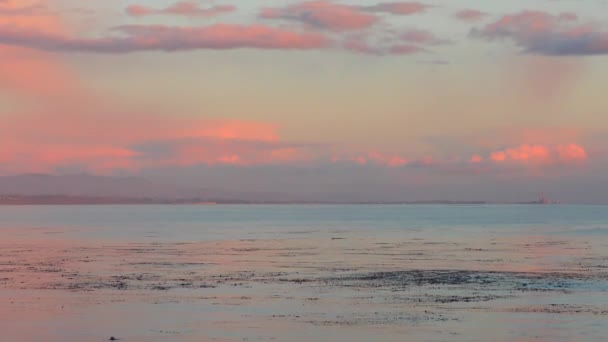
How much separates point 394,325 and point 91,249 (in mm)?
55245

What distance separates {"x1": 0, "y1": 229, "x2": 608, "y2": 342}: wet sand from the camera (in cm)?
3566

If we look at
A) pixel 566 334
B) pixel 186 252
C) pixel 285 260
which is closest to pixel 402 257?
pixel 285 260

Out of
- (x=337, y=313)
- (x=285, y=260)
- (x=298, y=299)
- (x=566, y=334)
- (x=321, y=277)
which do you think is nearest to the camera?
(x=566, y=334)

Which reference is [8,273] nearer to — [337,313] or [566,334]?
[337,313]

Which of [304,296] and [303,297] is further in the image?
[304,296]

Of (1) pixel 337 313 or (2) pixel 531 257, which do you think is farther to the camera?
(2) pixel 531 257

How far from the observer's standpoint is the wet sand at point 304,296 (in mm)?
35656

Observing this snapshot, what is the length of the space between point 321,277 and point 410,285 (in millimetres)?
7002

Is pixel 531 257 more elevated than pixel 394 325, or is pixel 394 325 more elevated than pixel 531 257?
pixel 394 325

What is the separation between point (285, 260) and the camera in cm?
7181

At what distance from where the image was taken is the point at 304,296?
4616cm

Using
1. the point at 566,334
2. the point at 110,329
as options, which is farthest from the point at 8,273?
the point at 566,334

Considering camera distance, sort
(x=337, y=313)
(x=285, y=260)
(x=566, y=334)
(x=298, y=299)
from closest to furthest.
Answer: (x=566, y=334) < (x=337, y=313) < (x=298, y=299) < (x=285, y=260)

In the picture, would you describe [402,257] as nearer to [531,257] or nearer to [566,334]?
[531,257]
